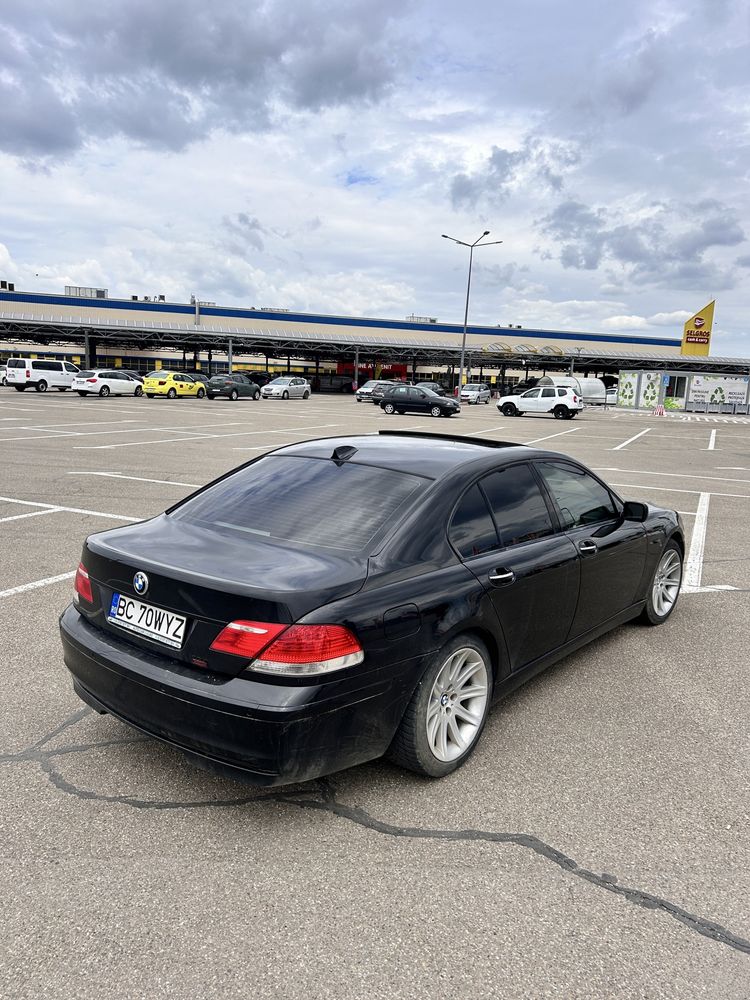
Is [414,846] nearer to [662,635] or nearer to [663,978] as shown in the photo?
[663,978]

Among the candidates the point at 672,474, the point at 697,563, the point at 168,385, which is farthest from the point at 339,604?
the point at 168,385

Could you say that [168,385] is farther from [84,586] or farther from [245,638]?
[245,638]

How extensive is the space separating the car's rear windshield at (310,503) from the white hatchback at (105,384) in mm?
38339

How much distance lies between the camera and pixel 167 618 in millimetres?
2814

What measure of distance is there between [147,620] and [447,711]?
1.33 m

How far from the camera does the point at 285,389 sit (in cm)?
4703

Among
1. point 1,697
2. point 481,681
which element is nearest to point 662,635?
point 481,681

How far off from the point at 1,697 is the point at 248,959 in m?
2.27

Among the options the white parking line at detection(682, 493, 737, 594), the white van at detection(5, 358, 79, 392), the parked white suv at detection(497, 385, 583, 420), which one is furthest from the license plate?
the white van at detection(5, 358, 79, 392)

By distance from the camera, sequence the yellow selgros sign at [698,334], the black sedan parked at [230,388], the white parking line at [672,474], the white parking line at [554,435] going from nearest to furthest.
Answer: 1. the white parking line at [672,474]
2. the white parking line at [554,435]
3. the black sedan parked at [230,388]
4. the yellow selgros sign at [698,334]

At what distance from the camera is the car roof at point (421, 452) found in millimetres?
3577

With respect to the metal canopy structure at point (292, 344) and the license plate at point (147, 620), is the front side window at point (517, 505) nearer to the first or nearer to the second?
the license plate at point (147, 620)

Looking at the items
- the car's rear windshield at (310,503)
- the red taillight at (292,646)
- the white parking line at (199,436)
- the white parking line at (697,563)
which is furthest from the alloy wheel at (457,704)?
the white parking line at (199,436)

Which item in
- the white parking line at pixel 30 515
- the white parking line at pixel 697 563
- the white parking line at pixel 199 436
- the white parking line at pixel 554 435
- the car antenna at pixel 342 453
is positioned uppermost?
the car antenna at pixel 342 453
